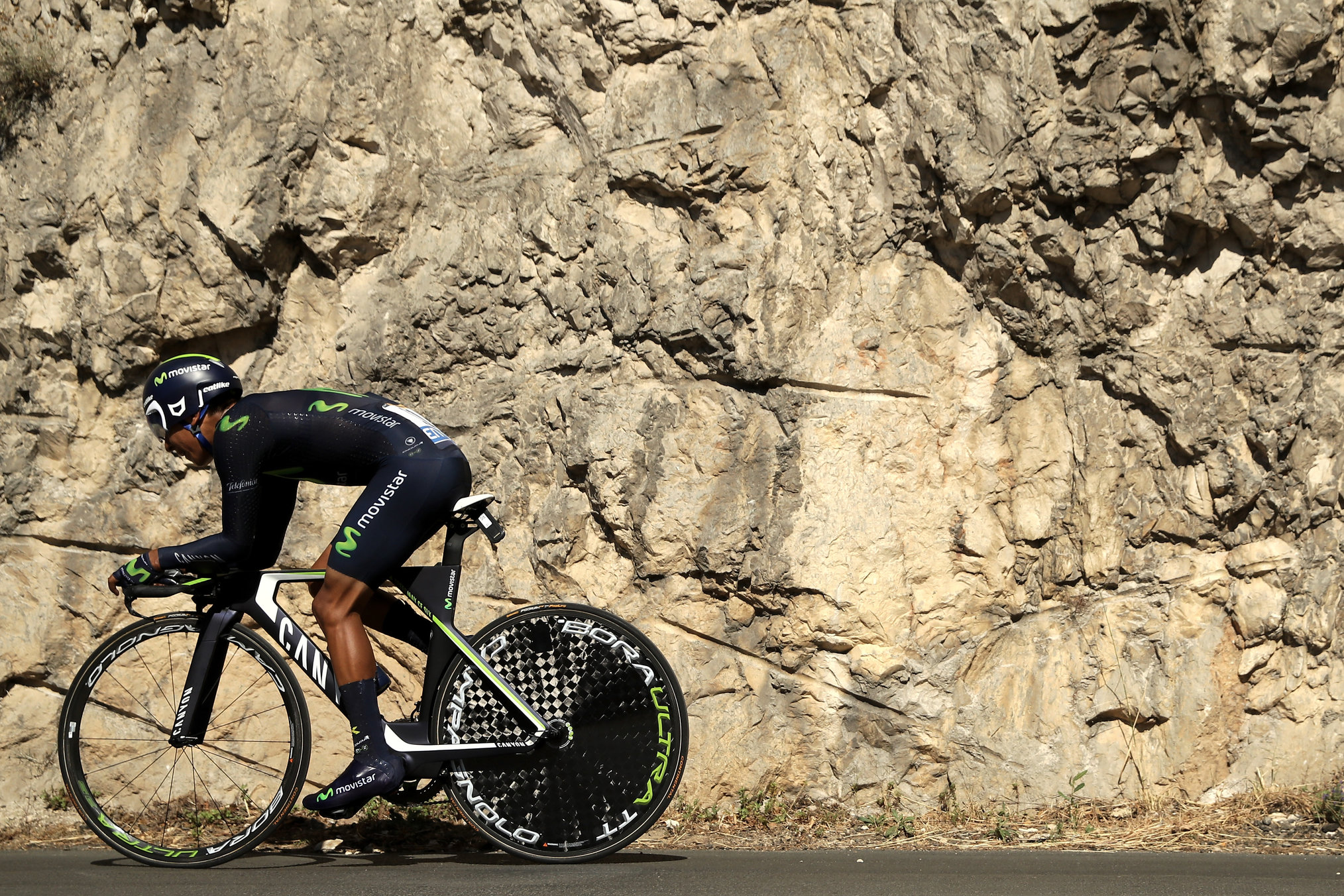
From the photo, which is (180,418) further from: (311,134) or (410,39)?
(410,39)

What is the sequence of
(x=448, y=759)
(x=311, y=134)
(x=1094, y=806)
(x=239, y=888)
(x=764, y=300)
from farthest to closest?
(x=311, y=134) < (x=764, y=300) < (x=1094, y=806) < (x=448, y=759) < (x=239, y=888)

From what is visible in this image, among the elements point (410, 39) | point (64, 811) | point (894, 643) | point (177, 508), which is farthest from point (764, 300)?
point (64, 811)

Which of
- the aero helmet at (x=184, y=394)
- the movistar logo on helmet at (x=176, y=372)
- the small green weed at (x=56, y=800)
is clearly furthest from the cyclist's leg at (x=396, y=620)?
the small green weed at (x=56, y=800)

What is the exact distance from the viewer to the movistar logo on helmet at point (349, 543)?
3.95m

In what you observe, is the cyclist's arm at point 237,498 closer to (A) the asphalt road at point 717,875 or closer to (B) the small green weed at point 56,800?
(A) the asphalt road at point 717,875

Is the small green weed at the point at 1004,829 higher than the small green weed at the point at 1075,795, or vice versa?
the small green weed at the point at 1075,795

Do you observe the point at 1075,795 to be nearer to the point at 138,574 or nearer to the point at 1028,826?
the point at 1028,826

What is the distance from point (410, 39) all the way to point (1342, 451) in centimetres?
488

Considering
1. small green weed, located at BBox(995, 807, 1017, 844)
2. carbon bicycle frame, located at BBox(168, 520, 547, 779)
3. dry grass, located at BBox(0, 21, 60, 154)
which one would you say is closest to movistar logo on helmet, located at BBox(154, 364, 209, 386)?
carbon bicycle frame, located at BBox(168, 520, 547, 779)

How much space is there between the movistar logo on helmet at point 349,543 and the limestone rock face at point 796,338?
52.3 inches

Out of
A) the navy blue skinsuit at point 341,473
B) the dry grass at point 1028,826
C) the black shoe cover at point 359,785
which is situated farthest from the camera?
the dry grass at point 1028,826

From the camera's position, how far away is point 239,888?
12.1 feet

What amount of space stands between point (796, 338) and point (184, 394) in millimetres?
2611

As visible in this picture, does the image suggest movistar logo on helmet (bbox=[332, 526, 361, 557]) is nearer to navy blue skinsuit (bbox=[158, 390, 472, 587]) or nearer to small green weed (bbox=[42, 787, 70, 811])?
navy blue skinsuit (bbox=[158, 390, 472, 587])
